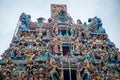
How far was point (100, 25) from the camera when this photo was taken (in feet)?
106

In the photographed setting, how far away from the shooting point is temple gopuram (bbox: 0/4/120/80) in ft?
91.8

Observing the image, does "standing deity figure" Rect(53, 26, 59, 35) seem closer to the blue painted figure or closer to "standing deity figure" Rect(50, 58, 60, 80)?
the blue painted figure

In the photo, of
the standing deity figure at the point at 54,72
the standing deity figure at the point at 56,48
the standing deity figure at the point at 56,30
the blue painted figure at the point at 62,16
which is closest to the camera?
the standing deity figure at the point at 54,72

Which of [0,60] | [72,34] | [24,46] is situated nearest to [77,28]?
[72,34]

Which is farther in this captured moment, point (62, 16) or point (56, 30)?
point (62, 16)

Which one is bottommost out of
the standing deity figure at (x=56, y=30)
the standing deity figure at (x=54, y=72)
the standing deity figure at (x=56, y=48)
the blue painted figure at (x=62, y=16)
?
the standing deity figure at (x=54, y=72)

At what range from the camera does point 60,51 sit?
2961 cm

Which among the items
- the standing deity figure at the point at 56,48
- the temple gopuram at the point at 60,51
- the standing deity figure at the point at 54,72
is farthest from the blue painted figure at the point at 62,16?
the standing deity figure at the point at 54,72

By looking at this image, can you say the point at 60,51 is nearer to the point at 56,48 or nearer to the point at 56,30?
the point at 56,48

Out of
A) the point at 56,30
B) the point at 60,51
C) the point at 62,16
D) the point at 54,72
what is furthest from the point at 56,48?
the point at 62,16

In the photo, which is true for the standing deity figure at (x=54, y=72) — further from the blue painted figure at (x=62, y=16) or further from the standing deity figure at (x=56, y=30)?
the blue painted figure at (x=62, y=16)

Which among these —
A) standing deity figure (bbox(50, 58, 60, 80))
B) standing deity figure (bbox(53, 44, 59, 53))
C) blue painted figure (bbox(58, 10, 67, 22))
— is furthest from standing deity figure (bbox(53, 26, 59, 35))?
standing deity figure (bbox(50, 58, 60, 80))

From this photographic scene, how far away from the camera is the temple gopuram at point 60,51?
91.8 ft

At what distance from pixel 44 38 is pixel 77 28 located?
10.3 ft
